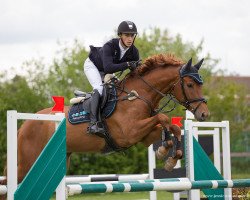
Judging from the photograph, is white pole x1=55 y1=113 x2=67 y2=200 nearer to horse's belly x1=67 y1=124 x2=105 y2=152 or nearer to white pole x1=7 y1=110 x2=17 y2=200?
white pole x1=7 y1=110 x2=17 y2=200

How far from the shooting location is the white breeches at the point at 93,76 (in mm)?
8011

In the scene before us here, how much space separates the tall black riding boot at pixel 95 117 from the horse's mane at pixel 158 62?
612 mm

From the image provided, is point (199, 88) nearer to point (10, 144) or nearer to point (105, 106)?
point (105, 106)

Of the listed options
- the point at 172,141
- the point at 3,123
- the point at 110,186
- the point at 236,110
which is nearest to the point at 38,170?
the point at 110,186

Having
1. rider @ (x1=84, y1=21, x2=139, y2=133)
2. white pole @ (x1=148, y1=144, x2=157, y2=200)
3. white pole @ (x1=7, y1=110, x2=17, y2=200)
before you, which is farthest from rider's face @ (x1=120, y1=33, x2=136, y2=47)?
white pole @ (x1=7, y1=110, x2=17, y2=200)

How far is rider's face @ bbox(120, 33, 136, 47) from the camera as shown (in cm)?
781

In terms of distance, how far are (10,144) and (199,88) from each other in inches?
124

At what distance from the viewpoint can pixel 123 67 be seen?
778 cm

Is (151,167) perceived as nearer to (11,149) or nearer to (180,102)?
(180,102)

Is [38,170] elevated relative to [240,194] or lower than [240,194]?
elevated

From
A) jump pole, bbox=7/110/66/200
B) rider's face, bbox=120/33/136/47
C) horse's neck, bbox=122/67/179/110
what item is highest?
rider's face, bbox=120/33/136/47

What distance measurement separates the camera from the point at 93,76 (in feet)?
26.7

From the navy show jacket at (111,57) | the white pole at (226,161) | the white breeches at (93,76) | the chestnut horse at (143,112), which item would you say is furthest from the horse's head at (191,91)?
the white breeches at (93,76)

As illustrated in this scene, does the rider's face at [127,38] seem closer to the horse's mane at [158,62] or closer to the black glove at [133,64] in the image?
the black glove at [133,64]
